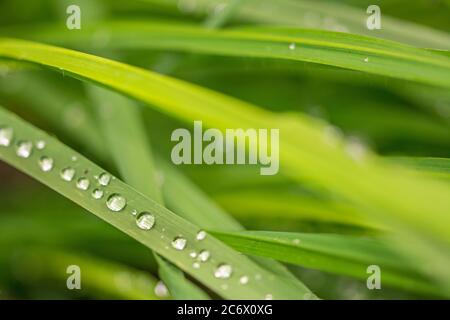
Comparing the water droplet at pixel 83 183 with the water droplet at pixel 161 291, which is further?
the water droplet at pixel 161 291

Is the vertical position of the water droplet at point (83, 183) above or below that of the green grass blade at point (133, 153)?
below

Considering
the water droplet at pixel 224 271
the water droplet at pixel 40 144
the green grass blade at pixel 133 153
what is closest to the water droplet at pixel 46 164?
the water droplet at pixel 40 144

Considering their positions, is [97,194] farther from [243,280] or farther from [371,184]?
[371,184]

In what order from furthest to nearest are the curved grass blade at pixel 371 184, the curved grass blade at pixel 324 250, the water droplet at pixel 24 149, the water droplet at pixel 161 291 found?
1. the water droplet at pixel 161 291
2. the water droplet at pixel 24 149
3. the curved grass blade at pixel 324 250
4. the curved grass blade at pixel 371 184

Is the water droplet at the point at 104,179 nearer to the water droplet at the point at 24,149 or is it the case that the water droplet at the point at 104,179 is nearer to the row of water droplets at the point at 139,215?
the row of water droplets at the point at 139,215

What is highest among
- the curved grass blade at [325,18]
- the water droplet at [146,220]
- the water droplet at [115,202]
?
the curved grass blade at [325,18]

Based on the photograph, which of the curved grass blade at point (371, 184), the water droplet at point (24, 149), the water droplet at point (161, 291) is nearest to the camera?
the curved grass blade at point (371, 184)

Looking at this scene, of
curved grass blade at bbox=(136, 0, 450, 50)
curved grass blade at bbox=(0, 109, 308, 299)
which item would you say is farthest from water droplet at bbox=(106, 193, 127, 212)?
curved grass blade at bbox=(136, 0, 450, 50)
